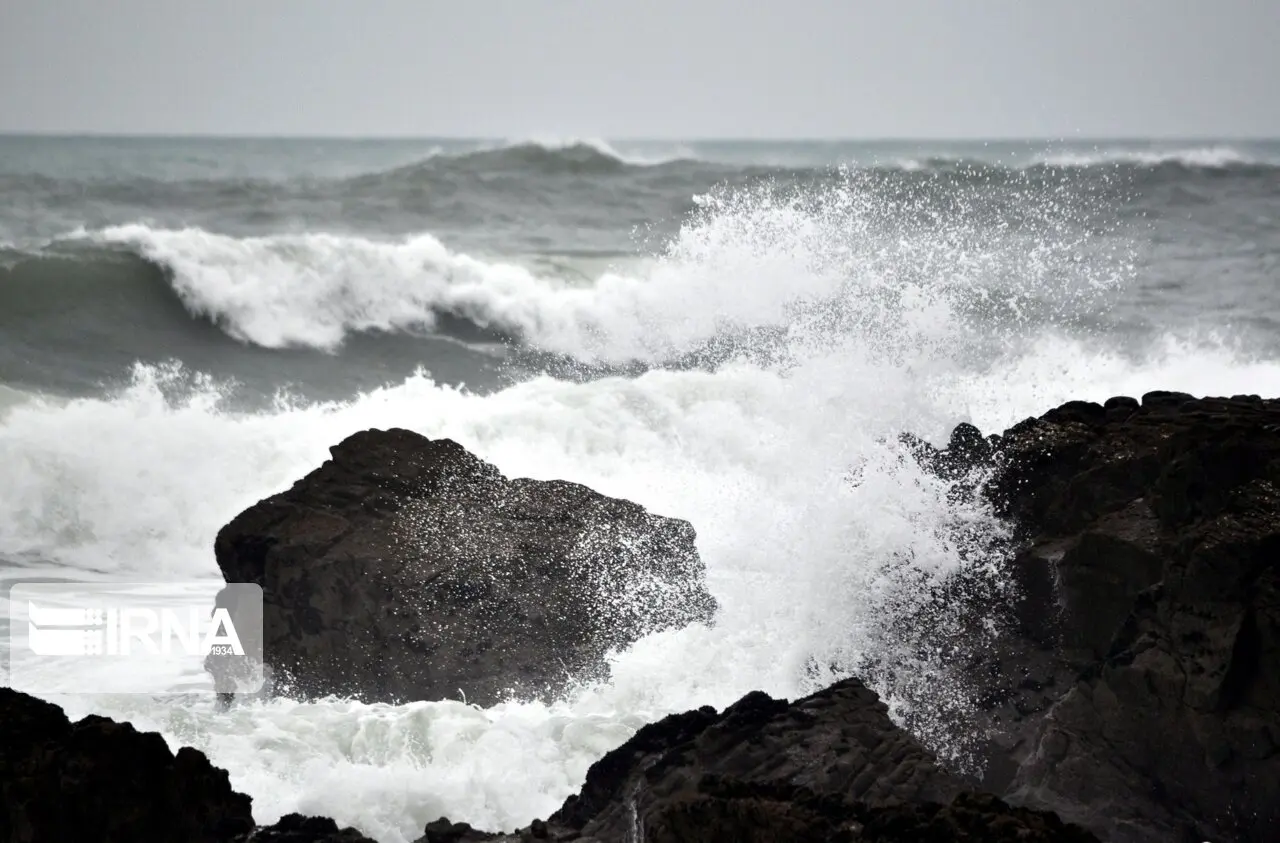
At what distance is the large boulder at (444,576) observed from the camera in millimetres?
8242

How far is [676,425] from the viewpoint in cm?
1460

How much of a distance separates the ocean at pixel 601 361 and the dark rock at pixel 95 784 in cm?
122

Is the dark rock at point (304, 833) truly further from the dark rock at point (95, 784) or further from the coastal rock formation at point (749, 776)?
the coastal rock formation at point (749, 776)

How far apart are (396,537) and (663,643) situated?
1.55 meters

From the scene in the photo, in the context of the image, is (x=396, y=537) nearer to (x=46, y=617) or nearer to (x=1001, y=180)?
(x=46, y=617)

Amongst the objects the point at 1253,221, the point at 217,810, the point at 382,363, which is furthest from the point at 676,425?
the point at 1253,221

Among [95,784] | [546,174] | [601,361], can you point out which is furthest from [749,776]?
[546,174]

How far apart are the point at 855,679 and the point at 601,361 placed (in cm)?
1307

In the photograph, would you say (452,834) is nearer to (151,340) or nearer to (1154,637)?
(1154,637)

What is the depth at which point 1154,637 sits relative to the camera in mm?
6363

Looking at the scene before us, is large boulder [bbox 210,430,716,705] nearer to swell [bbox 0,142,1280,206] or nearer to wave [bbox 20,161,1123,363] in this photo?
wave [bbox 20,161,1123,363]

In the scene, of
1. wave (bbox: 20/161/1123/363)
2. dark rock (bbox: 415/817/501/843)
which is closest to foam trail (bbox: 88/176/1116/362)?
wave (bbox: 20/161/1123/363)

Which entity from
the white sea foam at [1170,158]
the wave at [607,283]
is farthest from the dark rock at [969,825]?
the white sea foam at [1170,158]

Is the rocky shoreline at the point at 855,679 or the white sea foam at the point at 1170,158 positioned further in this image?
the white sea foam at the point at 1170,158
